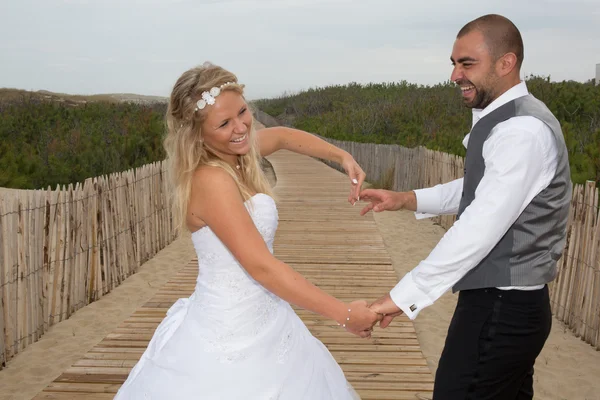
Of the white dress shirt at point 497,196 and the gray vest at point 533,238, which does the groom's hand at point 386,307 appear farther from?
the gray vest at point 533,238

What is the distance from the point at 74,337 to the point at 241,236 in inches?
155

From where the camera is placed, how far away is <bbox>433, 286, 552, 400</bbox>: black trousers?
6.81ft

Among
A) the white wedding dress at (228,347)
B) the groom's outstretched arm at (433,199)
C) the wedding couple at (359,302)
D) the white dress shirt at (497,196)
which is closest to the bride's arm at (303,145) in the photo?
the groom's outstretched arm at (433,199)

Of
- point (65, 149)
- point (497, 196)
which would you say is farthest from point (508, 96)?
point (65, 149)

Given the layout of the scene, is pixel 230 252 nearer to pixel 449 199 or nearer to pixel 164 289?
pixel 449 199

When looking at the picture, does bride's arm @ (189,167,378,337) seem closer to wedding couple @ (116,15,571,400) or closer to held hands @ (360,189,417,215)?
wedding couple @ (116,15,571,400)

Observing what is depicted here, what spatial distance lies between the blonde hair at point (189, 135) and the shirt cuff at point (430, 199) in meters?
0.90

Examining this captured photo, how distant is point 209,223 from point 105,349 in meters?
2.61

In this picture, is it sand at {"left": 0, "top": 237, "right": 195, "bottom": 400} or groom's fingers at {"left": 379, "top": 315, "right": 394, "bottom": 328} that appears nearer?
groom's fingers at {"left": 379, "top": 315, "right": 394, "bottom": 328}

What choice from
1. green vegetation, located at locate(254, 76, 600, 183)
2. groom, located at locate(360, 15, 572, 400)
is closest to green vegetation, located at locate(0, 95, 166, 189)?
green vegetation, located at locate(254, 76, 600, 183)

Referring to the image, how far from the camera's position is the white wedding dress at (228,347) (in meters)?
2.30

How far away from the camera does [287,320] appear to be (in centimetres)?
252

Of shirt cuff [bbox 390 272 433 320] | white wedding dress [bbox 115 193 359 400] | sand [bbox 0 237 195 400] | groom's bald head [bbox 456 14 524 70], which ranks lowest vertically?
sand [bbox 0 237 195 400]

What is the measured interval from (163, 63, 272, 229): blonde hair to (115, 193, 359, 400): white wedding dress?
0.48 feet
